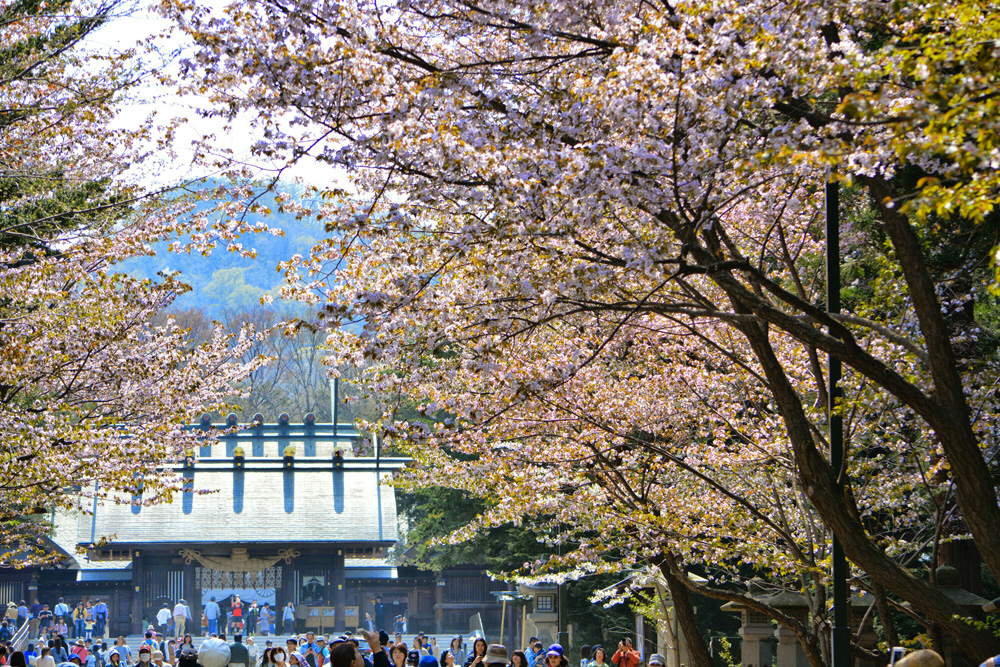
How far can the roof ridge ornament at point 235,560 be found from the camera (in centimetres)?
3556

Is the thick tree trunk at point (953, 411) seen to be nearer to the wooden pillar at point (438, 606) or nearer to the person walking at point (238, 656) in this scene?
the person walking at point (238, 656)

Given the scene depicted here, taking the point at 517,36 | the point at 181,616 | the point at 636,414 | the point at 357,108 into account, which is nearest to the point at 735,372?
the point at 636,414

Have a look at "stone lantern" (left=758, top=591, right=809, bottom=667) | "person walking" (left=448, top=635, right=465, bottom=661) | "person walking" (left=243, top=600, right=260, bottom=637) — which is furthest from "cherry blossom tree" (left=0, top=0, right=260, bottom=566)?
"person walking" (left=243, top=600, right=260, bottom=637)

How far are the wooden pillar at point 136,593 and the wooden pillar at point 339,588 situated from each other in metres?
6.77

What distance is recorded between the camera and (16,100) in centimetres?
1057

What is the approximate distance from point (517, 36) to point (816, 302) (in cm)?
646

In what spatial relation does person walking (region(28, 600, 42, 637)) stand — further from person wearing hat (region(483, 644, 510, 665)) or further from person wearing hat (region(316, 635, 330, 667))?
person wearing hat (region(483, 644, 510, 665))

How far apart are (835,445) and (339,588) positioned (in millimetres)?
30246

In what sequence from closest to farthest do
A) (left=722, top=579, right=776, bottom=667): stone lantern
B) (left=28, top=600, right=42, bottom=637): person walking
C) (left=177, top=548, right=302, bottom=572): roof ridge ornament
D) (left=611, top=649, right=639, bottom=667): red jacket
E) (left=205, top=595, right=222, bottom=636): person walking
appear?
(left=722, top=579, right=776, bottom=667): stone lantern
(left=611, top=649, right=639, bottom=667): red jacket
(left=28, top=600, right=42, bottom=637): person walking
(left=205, top=595, right=222, bottom=636): person walking
(left=177, top=548, right=302, bottom=572): roof ridge ornament

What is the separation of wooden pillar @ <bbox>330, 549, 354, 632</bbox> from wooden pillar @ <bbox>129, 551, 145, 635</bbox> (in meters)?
6.77

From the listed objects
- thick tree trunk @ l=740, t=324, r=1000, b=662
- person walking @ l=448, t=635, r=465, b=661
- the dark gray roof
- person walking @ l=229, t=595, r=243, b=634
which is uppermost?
the dark gray roof

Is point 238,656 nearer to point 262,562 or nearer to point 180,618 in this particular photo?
point 180,618

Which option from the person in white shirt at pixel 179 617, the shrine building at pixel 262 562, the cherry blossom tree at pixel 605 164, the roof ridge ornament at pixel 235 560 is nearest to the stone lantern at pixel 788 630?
the cherry blossom tree at pixel 605 164

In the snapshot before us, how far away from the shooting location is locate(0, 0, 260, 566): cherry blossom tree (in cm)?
1056
